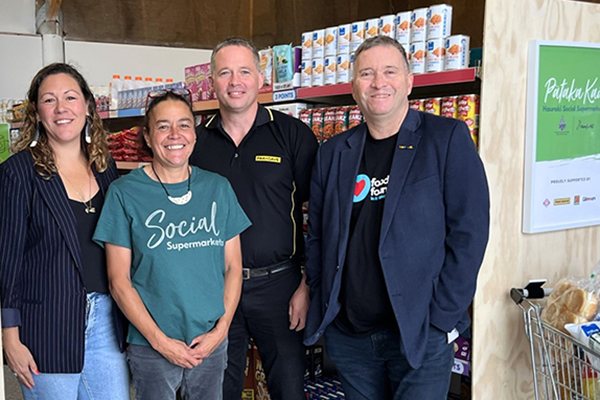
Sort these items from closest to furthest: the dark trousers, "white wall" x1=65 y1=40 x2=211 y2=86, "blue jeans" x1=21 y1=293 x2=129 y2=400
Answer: "blue jeans" x1=21 y1=293 x2=129 y2=400 < the dark trousers < "white wall" x1=65 y1=40 x2=211 y2=86

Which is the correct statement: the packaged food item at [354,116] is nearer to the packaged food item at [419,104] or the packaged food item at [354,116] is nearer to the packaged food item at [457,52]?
the packaged food item at [419,104]

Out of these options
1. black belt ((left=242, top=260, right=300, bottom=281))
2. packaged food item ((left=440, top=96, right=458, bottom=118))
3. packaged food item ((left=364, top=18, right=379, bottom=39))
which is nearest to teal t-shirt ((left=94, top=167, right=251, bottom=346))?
black belt ((left=242, top=260, right=300, bottom=281))

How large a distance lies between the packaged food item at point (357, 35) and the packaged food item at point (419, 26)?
32 cm

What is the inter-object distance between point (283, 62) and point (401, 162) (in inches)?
65.9

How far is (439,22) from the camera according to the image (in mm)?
2750

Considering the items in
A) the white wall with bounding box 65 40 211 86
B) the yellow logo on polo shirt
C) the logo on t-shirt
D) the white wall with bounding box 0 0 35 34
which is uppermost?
the white wall with bounding box 0 0 35 34

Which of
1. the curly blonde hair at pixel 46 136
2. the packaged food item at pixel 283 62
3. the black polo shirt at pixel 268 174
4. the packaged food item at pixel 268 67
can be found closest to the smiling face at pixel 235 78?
the black polo shirt at pixel 268 174

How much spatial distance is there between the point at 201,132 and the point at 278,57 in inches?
40.1

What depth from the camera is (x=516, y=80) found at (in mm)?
2580

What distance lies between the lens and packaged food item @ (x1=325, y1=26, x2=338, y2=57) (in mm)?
3236

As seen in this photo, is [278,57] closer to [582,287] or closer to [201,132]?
[201,132]

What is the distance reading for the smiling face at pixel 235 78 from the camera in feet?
8.41

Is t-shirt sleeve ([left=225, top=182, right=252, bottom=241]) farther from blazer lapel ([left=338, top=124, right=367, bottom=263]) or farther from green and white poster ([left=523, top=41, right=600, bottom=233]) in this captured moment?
green and white poster ([left=523, top=41, right=600, bottom=233])

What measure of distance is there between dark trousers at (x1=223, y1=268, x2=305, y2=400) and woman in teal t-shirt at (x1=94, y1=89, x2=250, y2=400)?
0.98 feet
